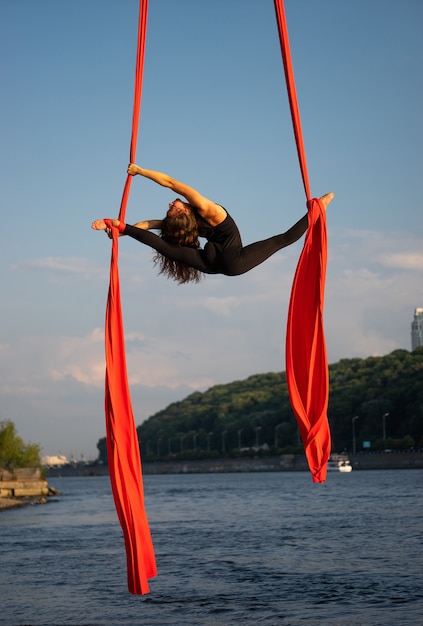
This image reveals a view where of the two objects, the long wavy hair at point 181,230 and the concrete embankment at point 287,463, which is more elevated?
the long wavy hair at point 181,230

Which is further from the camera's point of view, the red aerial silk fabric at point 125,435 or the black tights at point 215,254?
the black tights at point 215,254

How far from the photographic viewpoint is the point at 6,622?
93.8 feet

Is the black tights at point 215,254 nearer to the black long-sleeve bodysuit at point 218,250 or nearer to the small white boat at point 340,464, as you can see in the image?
the black long-sleeve bodysuit at point 218,250

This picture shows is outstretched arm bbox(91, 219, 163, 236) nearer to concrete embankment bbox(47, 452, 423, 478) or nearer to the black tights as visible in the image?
the black tights

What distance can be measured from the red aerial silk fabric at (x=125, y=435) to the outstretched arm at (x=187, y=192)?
0.14 metres

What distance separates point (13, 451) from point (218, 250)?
92258 millimetres

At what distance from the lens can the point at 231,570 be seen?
38.9 metres

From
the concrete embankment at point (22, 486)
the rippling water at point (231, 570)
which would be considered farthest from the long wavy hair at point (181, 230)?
the concrete embankment at point (22, 486)

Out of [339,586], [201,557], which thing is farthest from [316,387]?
[201,557]

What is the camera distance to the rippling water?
95.4 ft

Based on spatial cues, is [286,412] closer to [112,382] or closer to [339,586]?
[339,586]

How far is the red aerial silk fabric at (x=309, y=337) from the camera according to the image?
904 cm

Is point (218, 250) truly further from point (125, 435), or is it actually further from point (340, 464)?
point (340, 464)

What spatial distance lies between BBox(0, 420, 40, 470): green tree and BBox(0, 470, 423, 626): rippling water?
79.2 ft
